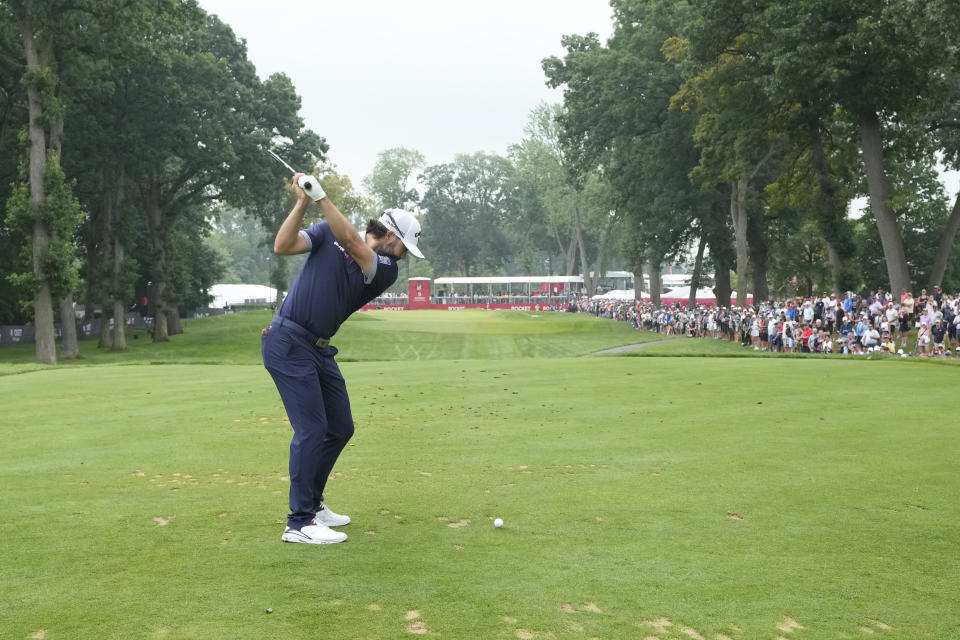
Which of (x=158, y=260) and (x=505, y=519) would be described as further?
(x=158, y=260)

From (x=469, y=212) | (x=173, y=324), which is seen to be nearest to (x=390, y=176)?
(x=469, y=212)

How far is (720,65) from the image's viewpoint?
133 ft

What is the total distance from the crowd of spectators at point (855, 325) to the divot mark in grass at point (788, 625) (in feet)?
86.7

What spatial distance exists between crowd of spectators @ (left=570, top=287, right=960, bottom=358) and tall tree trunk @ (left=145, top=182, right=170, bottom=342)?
116 ft

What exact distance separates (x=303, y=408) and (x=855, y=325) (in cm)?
3116

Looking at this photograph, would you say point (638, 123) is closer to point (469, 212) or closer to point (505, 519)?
point (505, 519)

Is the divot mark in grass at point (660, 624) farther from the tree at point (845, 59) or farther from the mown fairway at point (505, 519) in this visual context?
the tree at point (845, 59)

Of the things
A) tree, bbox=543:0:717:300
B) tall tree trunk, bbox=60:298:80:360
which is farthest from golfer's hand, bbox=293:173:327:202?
tree, bbox=543:0:717:300

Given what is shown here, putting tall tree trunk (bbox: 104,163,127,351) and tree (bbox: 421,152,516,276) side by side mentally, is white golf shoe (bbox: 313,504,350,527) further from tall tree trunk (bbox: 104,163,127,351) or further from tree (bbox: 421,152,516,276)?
tree (bbox: 421,152,516,276)

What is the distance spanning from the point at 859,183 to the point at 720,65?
24645 millimetres

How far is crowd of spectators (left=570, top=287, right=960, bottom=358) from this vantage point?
98.7 feet

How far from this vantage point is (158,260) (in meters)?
57.2

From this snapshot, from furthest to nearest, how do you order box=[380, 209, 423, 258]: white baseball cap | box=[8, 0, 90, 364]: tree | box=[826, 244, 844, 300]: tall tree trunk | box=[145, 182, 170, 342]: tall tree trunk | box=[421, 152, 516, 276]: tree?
box=[421, 152, 516, 276]: tree, box=[145, 182, 170, 342]: tall tree trunk, box=[826, 244, 844, 300]: tall tree trunk, box=[8, 0, 90, 364]: tree, box=[380, 209, 423, 258]: white baseball cap

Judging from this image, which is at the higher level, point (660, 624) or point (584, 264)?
point (584, 264)
